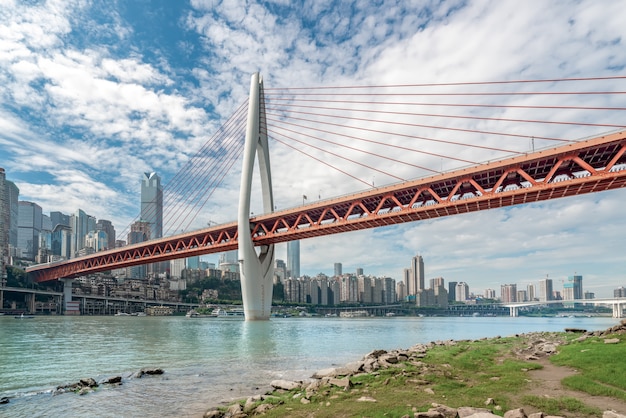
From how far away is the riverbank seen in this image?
1004 centimetres

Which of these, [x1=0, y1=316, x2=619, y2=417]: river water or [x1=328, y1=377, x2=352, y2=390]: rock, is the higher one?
[x1=328, y1=377, x2=352, y2=390]: rock

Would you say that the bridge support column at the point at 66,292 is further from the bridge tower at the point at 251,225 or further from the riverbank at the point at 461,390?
the riverbank at the point at 461,390

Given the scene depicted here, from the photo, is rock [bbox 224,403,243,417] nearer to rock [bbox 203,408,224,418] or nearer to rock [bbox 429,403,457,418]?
rock [bbox 203,408,224,418]

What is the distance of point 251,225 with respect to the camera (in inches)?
2719

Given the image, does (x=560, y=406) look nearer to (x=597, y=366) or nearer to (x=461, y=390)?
(x=461, y=390)

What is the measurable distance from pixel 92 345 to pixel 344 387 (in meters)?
27.9

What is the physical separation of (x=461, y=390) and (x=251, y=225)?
2312 inches

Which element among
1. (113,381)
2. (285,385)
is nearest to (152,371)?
(113,381)

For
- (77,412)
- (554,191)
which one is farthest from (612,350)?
(554,191)

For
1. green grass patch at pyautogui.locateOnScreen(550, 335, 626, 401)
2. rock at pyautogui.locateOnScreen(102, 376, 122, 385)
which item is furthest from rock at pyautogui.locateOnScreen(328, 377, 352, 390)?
rock at pyautogui.locateOnScreen(102, 376, 122, 385)

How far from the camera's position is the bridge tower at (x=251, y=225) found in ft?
216

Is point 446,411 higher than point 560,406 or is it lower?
higher

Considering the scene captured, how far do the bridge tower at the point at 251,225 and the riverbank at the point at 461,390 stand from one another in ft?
165

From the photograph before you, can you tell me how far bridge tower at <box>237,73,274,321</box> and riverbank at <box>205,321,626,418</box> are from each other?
Result: 50167 mm
